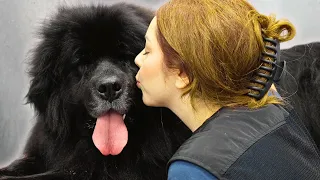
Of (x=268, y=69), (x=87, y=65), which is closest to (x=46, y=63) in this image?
(x=87, y=65)

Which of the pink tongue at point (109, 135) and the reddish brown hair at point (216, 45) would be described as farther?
the pink tongue at point (109, 135)

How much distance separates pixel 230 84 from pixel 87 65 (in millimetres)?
1097

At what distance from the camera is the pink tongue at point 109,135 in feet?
8.57

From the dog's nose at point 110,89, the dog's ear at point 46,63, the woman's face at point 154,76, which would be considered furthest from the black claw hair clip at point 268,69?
the dog's ear at point 46,63

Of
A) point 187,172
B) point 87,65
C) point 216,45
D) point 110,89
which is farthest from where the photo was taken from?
point 87,65

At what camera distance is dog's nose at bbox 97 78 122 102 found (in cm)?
255

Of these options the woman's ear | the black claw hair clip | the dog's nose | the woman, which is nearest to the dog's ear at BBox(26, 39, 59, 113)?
the dog's nose

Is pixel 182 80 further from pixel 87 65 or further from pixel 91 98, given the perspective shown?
pixel 87 65

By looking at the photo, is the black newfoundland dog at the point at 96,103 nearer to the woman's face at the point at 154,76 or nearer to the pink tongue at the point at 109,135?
the pink tongue at the point at 109,135

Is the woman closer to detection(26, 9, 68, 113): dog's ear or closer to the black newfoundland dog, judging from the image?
the black newfoundland dog

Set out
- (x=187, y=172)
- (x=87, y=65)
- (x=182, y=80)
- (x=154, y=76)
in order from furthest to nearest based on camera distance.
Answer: (x=87, y=65), (x=154, y=76), (x=182, y=80), (x=187, y=172)

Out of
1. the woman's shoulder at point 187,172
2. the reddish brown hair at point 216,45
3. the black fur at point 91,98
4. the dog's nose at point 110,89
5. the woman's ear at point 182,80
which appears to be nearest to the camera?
the woman's shoulder at point 187,172

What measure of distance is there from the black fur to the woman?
2.18 feet

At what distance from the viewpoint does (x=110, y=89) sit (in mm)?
2564
